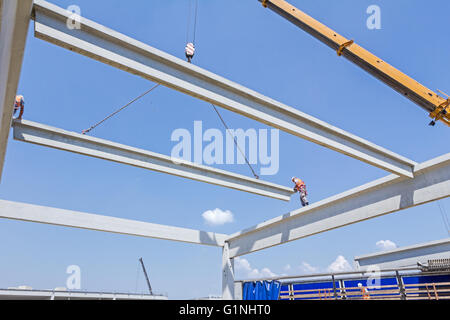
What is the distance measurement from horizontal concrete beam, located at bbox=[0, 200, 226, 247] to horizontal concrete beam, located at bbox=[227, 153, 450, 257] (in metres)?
1.79

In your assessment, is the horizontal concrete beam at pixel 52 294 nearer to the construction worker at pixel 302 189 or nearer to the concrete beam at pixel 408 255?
the concrete beam at pixel 408 255

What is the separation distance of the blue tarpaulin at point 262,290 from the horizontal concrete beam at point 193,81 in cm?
677

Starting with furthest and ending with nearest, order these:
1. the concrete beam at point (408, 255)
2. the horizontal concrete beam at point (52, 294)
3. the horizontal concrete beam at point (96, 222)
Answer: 1. the horizontal concrete beam at point (52, 294)
2. the concrete beam at point (408, 255)
3. the horizontal concrete beam at point (96, 222)

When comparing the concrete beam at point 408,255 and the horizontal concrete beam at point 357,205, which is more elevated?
the horizontal concrete beam at point 357,205

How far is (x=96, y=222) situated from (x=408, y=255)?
1465 cm

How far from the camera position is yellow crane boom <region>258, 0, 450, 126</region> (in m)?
8.03

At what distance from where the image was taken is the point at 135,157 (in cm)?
778

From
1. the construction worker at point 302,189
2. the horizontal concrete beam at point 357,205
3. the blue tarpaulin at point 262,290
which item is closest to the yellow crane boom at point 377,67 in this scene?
the horizontal concrete beam at point 357,205

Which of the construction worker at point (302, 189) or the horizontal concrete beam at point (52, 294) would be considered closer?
the construction worker at point (302, 189)

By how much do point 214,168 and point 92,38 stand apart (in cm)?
479

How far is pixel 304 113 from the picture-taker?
6.10m

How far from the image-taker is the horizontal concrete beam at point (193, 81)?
163 inches

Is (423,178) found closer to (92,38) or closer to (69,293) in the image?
(92,38)

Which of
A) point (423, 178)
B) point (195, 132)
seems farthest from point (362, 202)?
point (195, 132)
